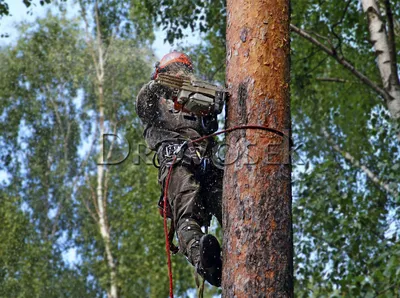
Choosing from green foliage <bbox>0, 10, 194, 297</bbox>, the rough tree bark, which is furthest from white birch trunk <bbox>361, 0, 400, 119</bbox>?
green foliage <bbox>0, 10, 194, 297</bbox>

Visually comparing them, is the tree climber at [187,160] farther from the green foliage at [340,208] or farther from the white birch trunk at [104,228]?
the white birch trunk at [104,228]

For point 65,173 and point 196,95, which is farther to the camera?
point 65,173

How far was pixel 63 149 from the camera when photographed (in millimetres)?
23172

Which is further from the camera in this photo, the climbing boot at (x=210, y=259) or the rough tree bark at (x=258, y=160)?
the climbing boot at (x=210, y=259)

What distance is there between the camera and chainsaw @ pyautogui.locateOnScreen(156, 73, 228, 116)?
321 centimetres

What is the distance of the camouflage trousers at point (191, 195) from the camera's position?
360cm

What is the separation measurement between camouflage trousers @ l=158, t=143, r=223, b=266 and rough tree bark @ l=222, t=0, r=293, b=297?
0.63m

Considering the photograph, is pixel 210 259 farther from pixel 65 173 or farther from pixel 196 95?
pixel 65 173

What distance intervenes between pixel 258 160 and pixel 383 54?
187 inches

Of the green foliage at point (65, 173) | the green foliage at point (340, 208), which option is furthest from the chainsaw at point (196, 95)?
the green foliage at point (65, 173)

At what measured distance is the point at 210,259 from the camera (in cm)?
317

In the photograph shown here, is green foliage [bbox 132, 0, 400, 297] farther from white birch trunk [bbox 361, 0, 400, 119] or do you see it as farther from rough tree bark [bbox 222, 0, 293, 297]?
rough tree bark [bbox 222, 0, 293, 297]

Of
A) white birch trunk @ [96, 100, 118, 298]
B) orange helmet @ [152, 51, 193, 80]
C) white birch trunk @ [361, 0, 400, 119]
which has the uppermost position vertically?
white birch trunk @ [361, 0, 400, 119]

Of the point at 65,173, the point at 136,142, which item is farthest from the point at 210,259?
the point at 65,173
